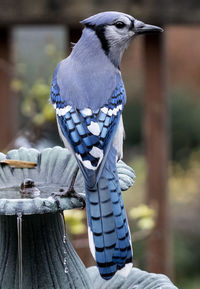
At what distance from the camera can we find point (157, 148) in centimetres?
375

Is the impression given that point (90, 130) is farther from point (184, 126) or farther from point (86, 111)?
point (184, 126)

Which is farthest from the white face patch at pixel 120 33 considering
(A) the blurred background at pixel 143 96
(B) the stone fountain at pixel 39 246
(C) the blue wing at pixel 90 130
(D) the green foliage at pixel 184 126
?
(D) the green foliage at pixel 184 126

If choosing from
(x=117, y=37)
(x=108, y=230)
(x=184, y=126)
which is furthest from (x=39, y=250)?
(x=184, y=126)

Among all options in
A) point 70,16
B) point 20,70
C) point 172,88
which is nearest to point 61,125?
point 70,16

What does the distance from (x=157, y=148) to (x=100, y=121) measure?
5.31 ft

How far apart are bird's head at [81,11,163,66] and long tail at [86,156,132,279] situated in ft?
1.77

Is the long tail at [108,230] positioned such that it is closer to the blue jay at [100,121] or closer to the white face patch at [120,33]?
the blue jay at [100,121]

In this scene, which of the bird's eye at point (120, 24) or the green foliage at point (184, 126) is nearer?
→ the bird's eye at point (120, 24)

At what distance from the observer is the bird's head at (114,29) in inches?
→ 90.2

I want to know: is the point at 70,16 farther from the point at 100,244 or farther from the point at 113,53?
the point at 100,244

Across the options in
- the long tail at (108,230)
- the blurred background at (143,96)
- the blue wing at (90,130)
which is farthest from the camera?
the blurred background at (143,96)

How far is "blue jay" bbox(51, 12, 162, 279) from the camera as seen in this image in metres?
2.00

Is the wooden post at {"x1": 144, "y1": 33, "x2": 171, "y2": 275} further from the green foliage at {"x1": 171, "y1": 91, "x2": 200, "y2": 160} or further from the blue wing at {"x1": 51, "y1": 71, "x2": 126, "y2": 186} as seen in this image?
the green foliage at {"x1": 171, "y1": 91, "x2": 200, "y2": 160}

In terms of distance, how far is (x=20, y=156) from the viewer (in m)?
2.54
